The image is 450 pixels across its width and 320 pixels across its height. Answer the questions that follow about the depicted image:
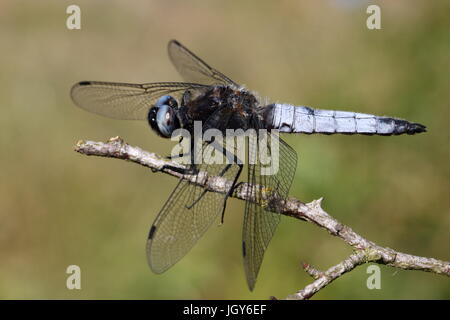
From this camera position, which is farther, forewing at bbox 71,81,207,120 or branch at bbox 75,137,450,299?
forewing at bbox 71,81,207,120

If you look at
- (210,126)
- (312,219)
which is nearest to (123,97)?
(210,126)

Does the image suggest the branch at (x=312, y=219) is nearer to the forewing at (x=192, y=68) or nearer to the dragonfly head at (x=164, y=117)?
the dragonfly head at (x=164, y=117)

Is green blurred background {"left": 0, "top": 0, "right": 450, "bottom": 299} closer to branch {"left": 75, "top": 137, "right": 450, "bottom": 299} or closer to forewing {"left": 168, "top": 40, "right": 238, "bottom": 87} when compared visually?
forewing {"left": 168, "top": 40, "right": 238, "bottom": 87}

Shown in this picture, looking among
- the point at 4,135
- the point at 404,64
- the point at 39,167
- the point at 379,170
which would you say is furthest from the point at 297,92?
the point at 4,135

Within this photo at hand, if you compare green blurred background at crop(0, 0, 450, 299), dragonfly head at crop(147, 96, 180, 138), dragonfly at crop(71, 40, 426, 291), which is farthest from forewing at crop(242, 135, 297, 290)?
green blurred background at crop(0, 0, 450, 299)

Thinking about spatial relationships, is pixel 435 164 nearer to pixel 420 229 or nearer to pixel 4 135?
pixel 420 229

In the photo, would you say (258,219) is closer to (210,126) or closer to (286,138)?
(210,126)

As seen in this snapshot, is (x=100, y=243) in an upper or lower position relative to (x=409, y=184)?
lower
